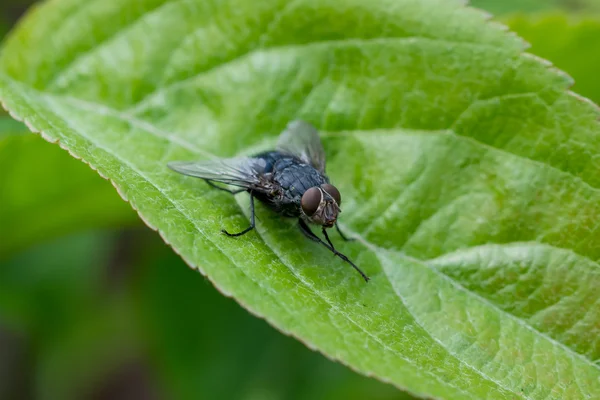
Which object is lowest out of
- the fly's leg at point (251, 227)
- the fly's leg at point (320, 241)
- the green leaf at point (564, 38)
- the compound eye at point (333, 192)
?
the fly's leg at point (251, 227)

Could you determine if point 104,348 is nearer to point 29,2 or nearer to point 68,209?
point 68,209

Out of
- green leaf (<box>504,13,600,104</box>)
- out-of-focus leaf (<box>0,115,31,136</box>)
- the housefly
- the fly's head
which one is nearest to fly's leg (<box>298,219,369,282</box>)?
the housefly

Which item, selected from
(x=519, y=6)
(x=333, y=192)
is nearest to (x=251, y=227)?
(x=333, y=192)

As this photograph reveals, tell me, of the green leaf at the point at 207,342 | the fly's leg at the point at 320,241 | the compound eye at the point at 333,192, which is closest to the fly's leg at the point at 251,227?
the fly's leg at the point at 320,241

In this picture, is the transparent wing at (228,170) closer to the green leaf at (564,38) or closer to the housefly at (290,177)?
the housefly at (290,177)

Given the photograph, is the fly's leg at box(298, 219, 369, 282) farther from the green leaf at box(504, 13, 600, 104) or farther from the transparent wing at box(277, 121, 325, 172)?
the green leaf at box(504, 13, 600, 104)

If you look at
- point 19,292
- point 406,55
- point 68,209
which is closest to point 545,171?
point 406,55
